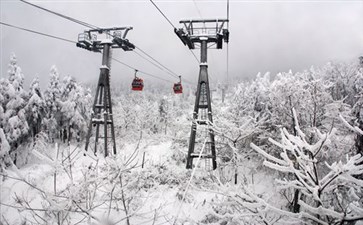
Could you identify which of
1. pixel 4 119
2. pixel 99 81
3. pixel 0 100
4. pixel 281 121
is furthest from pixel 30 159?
pixel 281 121

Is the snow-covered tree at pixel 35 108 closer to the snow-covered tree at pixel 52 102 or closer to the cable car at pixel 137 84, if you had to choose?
the snow-covered tree at pixel 52 102

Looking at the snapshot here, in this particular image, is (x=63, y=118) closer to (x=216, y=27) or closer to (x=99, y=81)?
(x=99, y=81)

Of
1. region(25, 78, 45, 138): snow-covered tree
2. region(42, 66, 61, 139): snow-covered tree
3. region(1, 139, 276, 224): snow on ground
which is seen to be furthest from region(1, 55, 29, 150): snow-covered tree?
region(1, 139, 276, 224): snow on ground

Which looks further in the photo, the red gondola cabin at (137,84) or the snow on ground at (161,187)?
the red gondola cabin at (137,84)

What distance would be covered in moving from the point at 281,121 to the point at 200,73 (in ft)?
22.5

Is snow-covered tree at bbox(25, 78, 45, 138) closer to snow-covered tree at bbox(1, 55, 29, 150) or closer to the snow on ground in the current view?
snow-covered tree at bbox(1, 55, 29, 150)

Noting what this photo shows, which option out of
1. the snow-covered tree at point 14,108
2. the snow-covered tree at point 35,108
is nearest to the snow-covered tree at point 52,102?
the snow-covered tree at point 35,108

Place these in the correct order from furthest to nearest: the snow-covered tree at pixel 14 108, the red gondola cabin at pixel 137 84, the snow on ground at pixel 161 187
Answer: the snow-covered tree at pixel 14 108, the red gondola cabin at pixel 137 84, the snow on ground at pixel 161 187

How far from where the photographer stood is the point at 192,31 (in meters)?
15.9

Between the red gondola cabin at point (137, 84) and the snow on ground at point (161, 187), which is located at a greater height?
the red gondola cabin at point (137, 84)

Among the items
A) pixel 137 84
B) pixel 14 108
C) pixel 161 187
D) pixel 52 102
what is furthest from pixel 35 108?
pixel 161 187

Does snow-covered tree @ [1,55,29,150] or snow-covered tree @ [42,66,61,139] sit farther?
snow-covered tree @ [42,66,61,139]

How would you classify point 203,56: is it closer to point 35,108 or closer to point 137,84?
point 137,84

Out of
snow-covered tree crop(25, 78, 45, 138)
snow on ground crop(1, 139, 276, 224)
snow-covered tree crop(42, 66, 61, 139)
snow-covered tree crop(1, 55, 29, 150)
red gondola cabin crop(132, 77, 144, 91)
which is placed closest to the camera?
snow on ground crop(1, 139, 276, 224)
